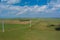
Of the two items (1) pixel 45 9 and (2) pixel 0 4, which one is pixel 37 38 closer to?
(1) pixel 45 9

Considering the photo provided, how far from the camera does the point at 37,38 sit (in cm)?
149

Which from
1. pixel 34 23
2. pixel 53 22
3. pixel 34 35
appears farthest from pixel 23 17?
pixel 53 22

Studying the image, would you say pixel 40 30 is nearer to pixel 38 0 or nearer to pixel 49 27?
pixel 49 27

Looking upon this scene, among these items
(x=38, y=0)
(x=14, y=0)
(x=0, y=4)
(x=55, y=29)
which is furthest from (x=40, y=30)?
(x=0, y=4)

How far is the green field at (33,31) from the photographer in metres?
1.48

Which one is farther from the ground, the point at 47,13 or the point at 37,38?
the point at 47,13

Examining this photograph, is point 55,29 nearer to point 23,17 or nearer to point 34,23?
point 34,23

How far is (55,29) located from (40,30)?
0.22 metres

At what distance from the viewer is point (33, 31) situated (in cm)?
149

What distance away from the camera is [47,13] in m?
1.48

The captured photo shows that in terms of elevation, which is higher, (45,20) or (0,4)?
(0,4)

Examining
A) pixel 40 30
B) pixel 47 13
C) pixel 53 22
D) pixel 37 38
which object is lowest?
pixel 37 38

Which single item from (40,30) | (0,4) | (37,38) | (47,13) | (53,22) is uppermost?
(0,4)

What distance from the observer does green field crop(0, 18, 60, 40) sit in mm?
1483
